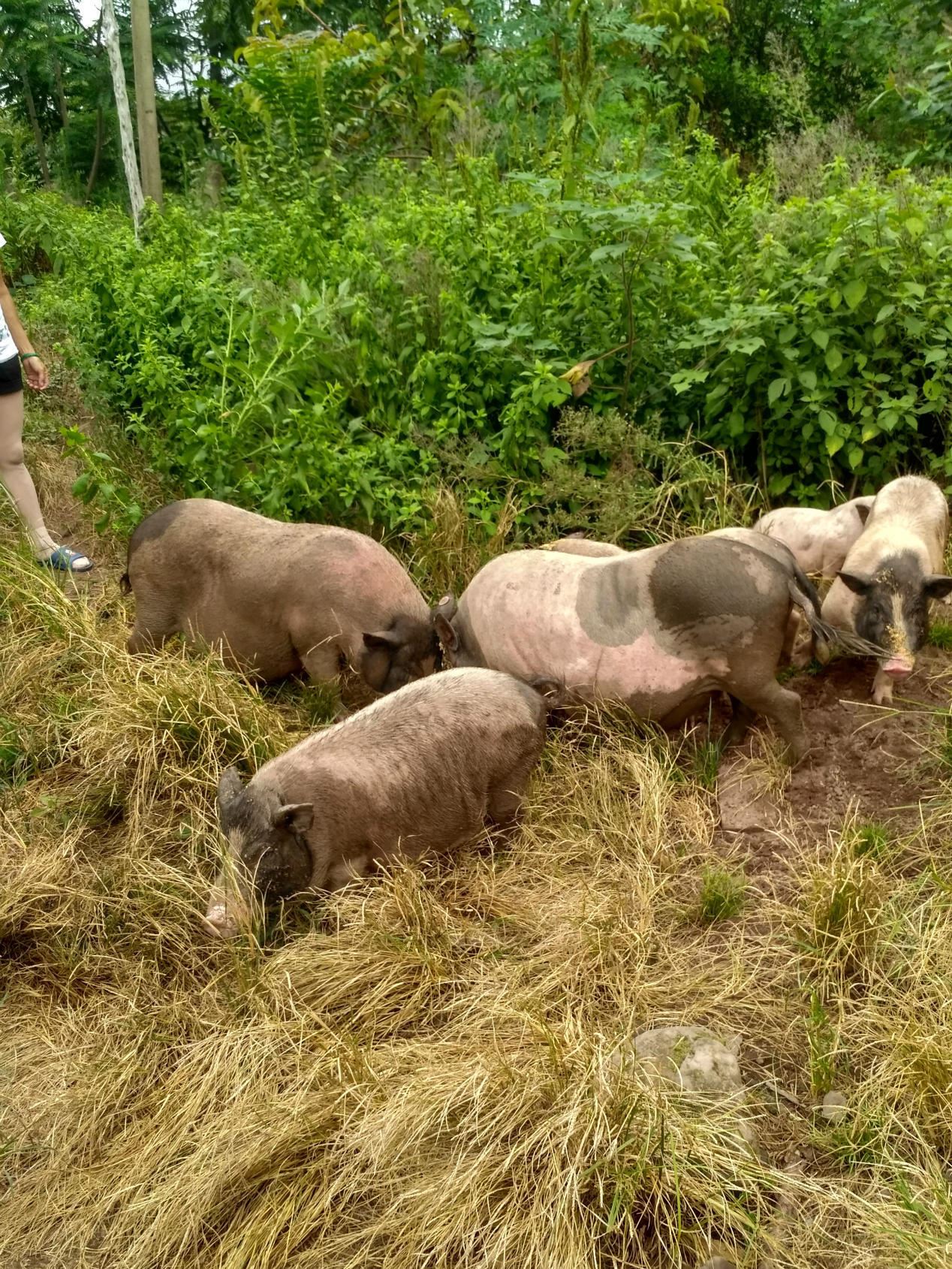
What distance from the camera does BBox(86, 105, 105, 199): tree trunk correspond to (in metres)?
23.0

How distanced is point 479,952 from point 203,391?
10.3 feet

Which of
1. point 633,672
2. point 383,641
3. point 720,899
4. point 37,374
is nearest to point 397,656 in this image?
point 383,641

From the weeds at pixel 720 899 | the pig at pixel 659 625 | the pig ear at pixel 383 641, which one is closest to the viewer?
the weeds at pixel 720 899

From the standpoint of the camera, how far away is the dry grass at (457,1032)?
2.50 meters

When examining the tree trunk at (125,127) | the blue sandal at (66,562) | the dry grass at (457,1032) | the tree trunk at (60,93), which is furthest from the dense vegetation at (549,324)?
the tree trunk at (60,93)

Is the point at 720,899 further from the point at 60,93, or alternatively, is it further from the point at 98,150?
the point at 60,93

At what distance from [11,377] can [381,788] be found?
10.7 feet

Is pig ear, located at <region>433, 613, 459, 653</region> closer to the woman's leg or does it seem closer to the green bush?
the green bush

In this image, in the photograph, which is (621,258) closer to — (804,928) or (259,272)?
(259,272)

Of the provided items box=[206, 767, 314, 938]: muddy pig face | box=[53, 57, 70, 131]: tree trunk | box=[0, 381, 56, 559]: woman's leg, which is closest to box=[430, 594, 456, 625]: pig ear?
box=[206, 767, 314, 938]: muddy pig face

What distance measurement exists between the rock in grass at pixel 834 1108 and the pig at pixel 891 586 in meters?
1.70

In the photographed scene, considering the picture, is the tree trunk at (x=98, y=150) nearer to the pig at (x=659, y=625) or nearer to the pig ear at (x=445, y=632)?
the pig ear at (x=445, y=632)

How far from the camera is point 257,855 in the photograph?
3.43 m

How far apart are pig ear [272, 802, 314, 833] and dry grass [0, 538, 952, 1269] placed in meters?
0.27
